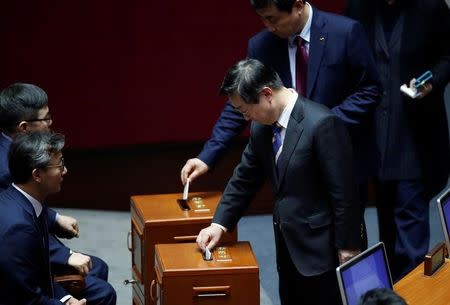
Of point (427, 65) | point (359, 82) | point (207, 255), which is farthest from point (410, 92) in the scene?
point (207, 255)

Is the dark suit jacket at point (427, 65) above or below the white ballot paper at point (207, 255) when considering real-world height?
above

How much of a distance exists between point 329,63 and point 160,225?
0.97 m

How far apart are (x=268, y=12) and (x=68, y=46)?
3.37m

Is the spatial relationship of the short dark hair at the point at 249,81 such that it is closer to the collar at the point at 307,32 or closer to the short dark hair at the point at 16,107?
the collar at the point at 307,32

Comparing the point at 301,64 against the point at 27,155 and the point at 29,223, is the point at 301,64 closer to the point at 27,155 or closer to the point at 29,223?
the point at 27,155

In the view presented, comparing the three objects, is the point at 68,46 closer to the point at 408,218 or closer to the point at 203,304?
the point at 408,218

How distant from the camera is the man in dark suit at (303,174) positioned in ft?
12.6

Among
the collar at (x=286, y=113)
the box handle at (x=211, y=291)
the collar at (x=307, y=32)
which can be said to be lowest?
the box handle at (x=211, y=291)

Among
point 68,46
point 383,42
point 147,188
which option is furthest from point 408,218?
point 68,46

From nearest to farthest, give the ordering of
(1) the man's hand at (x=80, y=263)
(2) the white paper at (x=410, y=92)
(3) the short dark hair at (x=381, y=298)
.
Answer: (3) the short dark hair at (x=381, y=298), (1) the man's hand at (x=80, y=263), (2) the white paper at (x=410, y=92)

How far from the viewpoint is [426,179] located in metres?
5.16

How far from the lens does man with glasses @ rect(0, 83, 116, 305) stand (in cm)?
439

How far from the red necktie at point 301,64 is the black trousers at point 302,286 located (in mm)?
724

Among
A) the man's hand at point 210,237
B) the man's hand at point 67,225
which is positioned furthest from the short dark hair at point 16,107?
the man's hand at point 210,237
